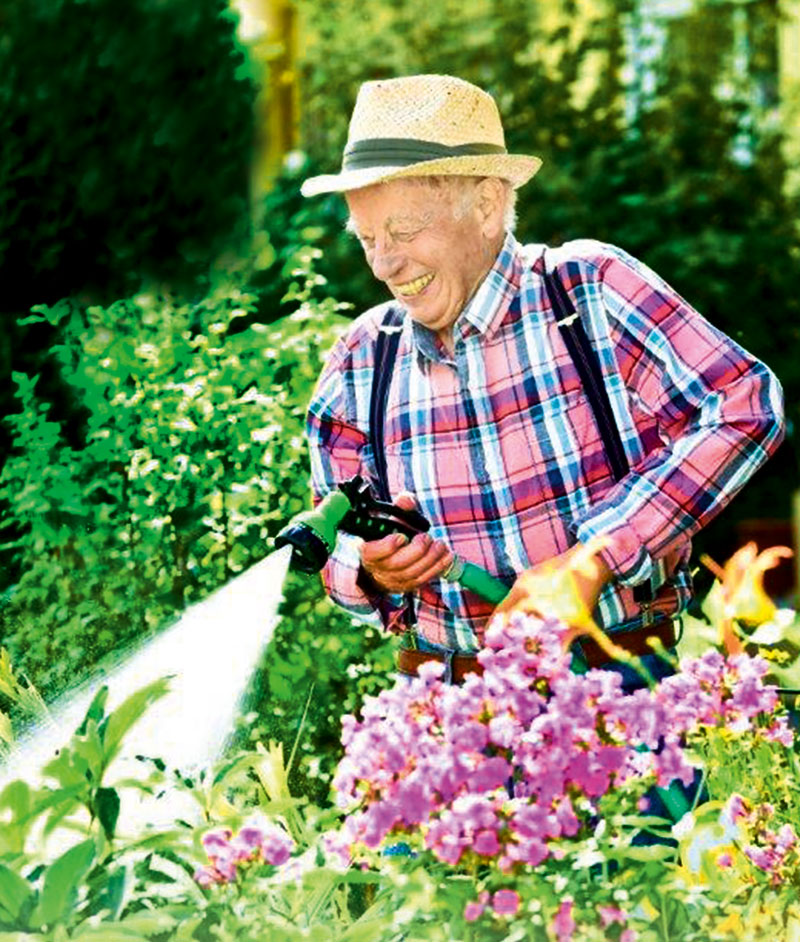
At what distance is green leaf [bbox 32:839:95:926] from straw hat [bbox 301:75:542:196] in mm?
1184

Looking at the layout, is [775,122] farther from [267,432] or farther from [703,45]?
[267,432]

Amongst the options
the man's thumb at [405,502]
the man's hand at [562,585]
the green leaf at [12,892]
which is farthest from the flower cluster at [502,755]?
the man's thumb at [405,502]

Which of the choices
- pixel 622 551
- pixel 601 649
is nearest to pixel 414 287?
pixel 622 551

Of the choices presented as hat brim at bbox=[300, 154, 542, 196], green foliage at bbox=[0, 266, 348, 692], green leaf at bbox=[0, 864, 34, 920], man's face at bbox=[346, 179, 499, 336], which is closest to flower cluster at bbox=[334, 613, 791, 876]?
green leaf at bbox=[0, 864, 34, 920]

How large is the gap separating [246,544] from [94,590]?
0.44 meters

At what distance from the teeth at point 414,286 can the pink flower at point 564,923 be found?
3.72 feet

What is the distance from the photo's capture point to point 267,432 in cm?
486

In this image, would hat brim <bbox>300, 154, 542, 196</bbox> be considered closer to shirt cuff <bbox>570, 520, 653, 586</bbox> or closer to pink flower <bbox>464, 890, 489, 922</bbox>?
shirt cuff <bbox>570, 520, 653, 586</bbox>

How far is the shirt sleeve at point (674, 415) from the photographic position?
3213mm

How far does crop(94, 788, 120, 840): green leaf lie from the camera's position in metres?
2.77

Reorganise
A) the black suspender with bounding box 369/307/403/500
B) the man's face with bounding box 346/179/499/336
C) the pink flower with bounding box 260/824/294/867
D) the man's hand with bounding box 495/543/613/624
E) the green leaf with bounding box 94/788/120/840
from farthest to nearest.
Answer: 1. the black suspender with bounding box 369/307/403/500
2. the man's face with bounding box 346/179/499/336
3. the man's hand with bounding box 495/543/613/624
4. the green leaf with bounding box 94/788/120/840
5. the pink flower with bounding box 260/824/294/867

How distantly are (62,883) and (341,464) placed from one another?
1111mm

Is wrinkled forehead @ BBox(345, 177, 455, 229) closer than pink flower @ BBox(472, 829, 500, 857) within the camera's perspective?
No

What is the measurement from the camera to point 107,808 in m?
2.78
